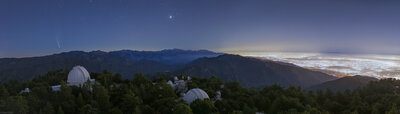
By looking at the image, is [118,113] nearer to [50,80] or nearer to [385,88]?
[50,80]

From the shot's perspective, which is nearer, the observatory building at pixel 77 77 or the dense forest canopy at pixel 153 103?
the dense forest canopy at pixel 153 103

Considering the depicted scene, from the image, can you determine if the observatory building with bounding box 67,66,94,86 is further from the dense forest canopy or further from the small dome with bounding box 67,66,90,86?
the dense forest canopy

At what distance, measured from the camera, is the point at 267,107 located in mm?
33750

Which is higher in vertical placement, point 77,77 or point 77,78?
point 77,77

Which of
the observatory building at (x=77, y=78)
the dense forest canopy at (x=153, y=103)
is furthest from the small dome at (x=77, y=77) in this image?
the dense forest canopy at (x=153, y=103)

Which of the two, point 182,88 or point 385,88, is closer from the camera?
point 385,88

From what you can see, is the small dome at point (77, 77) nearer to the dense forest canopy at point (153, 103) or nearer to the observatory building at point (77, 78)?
the observatory building at point (77, 78)

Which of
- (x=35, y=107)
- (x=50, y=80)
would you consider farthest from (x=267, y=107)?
(x=50, y=80)

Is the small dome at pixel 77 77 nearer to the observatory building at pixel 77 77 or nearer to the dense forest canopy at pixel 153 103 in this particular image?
the observatory building at pixel 77 77

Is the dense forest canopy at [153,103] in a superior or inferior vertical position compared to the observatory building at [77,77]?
inferior

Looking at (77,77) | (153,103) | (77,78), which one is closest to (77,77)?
(77,77)

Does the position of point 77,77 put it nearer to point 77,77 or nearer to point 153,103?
point 77,77

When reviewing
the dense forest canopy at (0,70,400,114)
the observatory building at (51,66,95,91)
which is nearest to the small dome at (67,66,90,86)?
the observatory building at (51,66,95,91)

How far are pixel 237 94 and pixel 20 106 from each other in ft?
110
